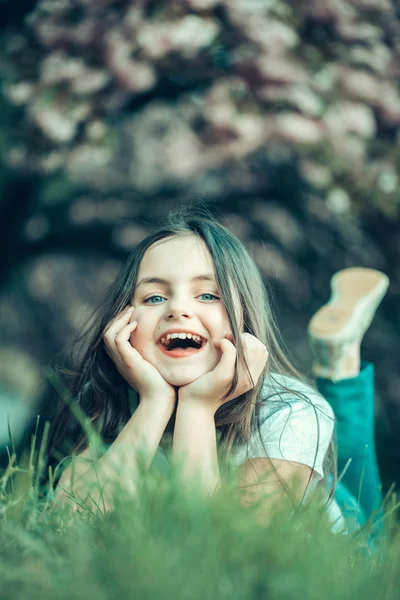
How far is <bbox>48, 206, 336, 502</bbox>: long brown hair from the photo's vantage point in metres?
1.15

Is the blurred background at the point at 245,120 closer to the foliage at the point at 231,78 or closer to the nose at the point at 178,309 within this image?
the foliage at the point at 231,78

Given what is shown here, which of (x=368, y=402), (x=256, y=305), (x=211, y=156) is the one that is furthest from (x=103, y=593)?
(x=211, y=156)

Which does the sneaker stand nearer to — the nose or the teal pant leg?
the teal pant leg

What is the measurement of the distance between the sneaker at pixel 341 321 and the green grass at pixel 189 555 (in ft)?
2.85

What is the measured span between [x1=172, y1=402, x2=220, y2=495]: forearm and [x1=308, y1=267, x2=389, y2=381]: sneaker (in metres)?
0.63

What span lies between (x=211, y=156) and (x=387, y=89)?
0.59 m

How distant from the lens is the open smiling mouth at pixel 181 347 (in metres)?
1.09

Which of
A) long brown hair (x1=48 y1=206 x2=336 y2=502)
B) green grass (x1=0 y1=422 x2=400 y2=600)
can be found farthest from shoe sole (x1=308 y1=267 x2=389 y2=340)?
green grass (x1=0 y1=422 x2=400 y2=600)

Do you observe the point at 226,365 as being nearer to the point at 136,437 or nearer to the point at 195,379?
the point at 195,379

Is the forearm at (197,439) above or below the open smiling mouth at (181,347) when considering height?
below

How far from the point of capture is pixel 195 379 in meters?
1.07

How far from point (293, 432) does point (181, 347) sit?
217 mm

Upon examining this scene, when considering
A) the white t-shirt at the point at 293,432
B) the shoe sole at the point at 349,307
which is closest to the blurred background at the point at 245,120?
the shoe sole at the point at 349,307

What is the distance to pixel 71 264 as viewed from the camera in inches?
121
